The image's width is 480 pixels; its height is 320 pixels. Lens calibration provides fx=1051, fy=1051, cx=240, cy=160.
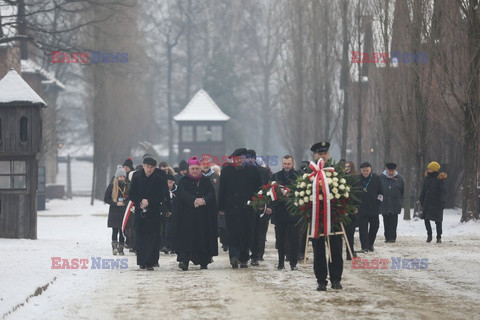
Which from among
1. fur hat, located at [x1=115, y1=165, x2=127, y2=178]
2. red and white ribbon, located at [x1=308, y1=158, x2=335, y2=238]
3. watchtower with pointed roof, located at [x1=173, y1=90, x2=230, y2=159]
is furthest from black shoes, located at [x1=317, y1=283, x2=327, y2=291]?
watchtower with pointed roof, located at [x1=173, y1=90, x2=230, y2=159]

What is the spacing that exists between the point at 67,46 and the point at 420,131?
11.6 meters

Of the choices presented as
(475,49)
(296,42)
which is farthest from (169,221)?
(296,42)

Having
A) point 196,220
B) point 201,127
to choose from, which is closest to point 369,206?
point 196,220

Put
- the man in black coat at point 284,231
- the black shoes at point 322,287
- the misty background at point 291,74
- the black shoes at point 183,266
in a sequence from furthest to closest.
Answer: the misty background at point 291,74, the black shoes at point 183,266, the man in black coat at point 284,231, the black shoes at point 322,287

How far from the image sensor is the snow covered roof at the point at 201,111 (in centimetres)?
7988

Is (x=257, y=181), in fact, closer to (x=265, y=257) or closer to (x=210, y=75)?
(x=265, y=257)

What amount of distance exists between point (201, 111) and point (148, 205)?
6274 cm

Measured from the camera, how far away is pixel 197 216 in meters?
17.3

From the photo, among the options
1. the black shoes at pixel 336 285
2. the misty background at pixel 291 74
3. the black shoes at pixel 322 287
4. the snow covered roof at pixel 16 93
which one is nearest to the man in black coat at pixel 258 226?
the black shoes at pixel 336 285

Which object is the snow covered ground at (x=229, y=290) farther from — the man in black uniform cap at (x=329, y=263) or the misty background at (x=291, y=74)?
the misty background at (x=291, y=74)

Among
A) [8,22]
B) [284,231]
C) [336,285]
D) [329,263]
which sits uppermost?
[8,22]

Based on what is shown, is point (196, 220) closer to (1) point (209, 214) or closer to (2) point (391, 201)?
(1) point (209, 214)

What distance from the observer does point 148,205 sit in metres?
17.6

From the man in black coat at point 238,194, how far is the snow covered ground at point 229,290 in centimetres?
69
